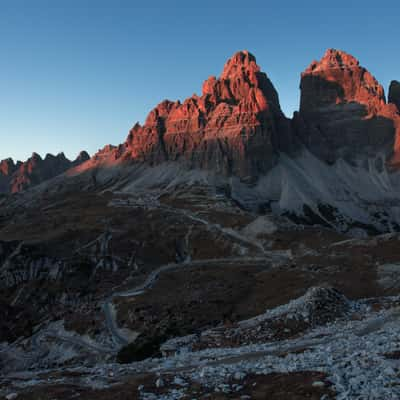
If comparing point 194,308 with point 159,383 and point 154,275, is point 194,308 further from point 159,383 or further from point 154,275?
point 159,383

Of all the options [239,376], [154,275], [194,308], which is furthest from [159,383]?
[154,275]

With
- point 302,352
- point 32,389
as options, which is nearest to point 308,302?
point 302,352

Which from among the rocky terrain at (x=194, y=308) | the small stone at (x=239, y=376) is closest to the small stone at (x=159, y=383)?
the rocky terrain at (x=194, y=308)

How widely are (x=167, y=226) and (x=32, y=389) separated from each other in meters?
134

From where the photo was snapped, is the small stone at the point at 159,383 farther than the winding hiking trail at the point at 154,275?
No

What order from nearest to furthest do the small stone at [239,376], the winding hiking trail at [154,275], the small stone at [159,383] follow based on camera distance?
the small stone at [239,376], the small stone at [159,383], the winding hiking trail at [154,275]

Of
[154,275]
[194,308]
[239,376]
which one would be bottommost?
[194,308]

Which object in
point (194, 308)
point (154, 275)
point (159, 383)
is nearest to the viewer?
point (159, 383)

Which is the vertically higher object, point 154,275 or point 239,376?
point 239,376

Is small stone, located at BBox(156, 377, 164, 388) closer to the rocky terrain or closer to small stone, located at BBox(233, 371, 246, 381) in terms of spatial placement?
the rocky terrain

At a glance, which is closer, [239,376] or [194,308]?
[239,376]

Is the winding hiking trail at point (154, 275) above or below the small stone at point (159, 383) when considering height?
below

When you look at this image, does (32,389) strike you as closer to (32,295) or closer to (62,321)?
(62,321)

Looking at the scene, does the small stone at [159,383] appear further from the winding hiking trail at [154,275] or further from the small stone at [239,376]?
the winding hiking trail at [154,275]
